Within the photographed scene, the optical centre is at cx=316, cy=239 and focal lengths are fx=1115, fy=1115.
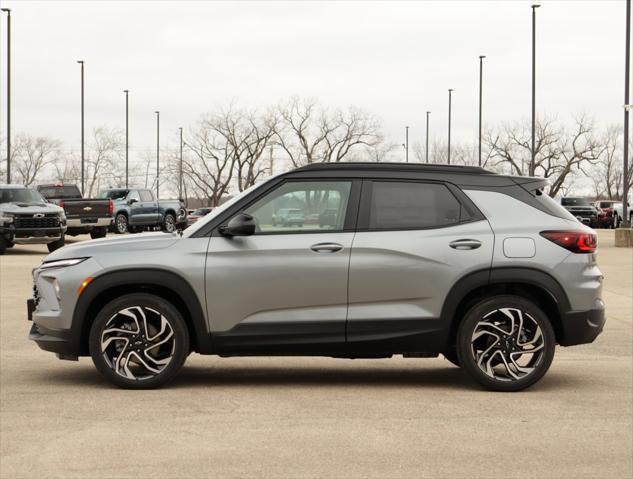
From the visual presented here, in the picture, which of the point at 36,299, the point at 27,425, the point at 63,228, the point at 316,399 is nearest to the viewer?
the point at 27,425

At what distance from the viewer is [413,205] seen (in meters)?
8.55

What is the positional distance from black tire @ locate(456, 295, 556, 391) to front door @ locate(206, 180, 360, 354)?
945 mm

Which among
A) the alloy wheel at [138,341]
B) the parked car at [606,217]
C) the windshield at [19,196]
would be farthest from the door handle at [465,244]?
the parked car at [606,217]

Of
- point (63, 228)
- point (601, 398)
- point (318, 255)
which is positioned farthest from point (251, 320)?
point (63, 228)

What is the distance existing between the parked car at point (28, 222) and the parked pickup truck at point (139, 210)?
15.7m

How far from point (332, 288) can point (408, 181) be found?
3.36 feet

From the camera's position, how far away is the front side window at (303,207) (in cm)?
845

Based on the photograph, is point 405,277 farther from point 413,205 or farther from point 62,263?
point 62,263

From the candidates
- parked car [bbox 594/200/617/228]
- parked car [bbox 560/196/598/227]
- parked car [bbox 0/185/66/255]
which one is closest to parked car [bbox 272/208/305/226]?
parked car [bbox 0/185/66/255]

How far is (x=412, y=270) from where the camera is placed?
8.37 meters

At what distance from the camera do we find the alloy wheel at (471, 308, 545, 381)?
831cm

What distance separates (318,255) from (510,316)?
1.50 m

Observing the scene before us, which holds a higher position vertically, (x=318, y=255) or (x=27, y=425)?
(x=318, y=255)

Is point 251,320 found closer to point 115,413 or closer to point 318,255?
point 318,255
